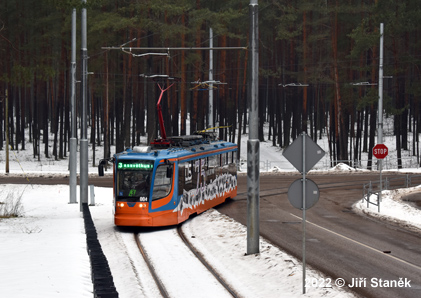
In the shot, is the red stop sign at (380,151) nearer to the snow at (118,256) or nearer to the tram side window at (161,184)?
the snow at (118,256)

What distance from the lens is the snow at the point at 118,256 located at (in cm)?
1222

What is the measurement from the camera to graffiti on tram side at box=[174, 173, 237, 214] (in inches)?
864

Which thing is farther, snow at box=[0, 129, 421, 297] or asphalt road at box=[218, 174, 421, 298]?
asphalt road at box=[218, 174, 421, 298]

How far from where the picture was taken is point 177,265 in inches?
609

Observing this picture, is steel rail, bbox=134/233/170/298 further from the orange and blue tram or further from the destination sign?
the destination sign

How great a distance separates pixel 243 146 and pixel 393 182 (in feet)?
113

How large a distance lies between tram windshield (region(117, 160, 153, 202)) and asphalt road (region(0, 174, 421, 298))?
3.76m

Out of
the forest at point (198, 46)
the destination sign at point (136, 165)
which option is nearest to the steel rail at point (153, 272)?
the destination sign at point (136, 165)

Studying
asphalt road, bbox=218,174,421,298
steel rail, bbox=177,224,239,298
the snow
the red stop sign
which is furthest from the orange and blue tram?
the red stop sign

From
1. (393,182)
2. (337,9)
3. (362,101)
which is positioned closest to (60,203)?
(393,182)

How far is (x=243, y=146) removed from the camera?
236 feet

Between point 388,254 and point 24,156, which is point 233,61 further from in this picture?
point 388,254

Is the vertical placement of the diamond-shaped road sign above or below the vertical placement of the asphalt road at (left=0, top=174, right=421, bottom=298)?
above

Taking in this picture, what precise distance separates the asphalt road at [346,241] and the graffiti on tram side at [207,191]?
0.70 metres
